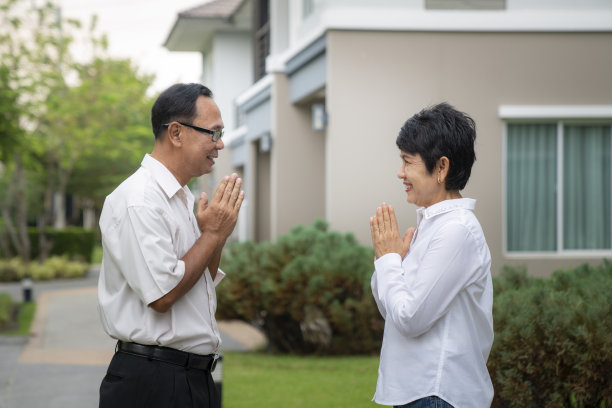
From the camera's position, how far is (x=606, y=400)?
5105mm

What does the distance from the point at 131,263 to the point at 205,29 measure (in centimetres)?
2154

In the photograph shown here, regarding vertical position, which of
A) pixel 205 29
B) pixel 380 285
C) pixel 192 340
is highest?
pixel 205 29

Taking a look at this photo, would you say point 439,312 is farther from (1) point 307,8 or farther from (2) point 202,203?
(1) point 307,8

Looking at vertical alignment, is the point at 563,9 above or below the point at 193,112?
above

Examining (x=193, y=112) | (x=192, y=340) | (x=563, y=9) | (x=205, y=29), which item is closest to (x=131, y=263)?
(x=192, y=340)

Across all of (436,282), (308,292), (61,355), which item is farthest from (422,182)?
(61,355)

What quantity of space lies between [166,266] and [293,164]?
11707 millimetres

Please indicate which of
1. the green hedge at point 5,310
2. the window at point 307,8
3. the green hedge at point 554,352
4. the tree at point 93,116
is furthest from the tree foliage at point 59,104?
the green hedge at point 554,352

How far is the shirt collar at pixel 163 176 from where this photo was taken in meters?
3.34

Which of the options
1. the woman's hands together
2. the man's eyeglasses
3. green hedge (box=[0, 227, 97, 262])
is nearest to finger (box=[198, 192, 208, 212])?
the man's eyeglasses

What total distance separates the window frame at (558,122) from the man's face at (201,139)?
27.9ft

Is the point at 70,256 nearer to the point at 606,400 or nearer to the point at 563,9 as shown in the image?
the point at 563,9

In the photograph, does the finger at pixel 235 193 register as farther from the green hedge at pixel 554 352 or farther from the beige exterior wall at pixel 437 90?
the beige exterior wall at pixel 437 90

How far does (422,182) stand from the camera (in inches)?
126
